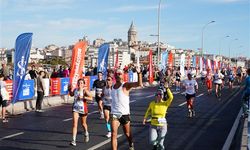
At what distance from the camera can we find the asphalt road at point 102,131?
9.92m

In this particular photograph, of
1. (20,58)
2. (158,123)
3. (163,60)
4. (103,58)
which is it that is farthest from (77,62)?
(163,60)

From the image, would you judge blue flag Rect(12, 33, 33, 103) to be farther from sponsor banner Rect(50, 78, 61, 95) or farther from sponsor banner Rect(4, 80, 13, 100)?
sponsor banner Rect(50, 78, 61, 95)

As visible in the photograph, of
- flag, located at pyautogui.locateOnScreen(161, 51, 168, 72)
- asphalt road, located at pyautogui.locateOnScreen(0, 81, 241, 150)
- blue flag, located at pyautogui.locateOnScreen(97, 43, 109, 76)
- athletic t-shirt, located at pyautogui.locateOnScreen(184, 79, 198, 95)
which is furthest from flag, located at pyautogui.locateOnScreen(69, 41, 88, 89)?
flag, located at pyautogui.locateOnScreen(161, 51, 168, 72)

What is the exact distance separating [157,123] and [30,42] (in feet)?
31.6

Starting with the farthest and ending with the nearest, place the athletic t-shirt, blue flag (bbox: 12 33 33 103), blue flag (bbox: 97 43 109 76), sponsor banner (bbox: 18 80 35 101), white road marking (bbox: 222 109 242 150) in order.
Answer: blue flag (bbox: 97 43 109 76)
sponsor banner (bbox: 18 80 35 101)
blue flag (bbox: 12 33 33 103)
the athletic t-shirt
white road marking (bbox: 222 109 242 150)

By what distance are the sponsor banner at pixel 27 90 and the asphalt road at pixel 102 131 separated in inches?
60.9

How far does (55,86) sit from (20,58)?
591 centimetres

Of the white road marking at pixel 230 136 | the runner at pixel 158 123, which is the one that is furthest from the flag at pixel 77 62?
the runner at pixel 158 123

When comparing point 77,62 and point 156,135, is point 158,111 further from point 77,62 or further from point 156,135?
point 77,62

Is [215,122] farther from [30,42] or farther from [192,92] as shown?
[30,42]

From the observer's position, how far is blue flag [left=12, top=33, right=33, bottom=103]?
16.4m

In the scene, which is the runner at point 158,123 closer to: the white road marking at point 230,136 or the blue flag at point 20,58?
the white road marking at point 230,136

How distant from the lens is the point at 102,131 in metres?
12.0

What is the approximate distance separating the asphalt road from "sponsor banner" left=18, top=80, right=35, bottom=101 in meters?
1.55
